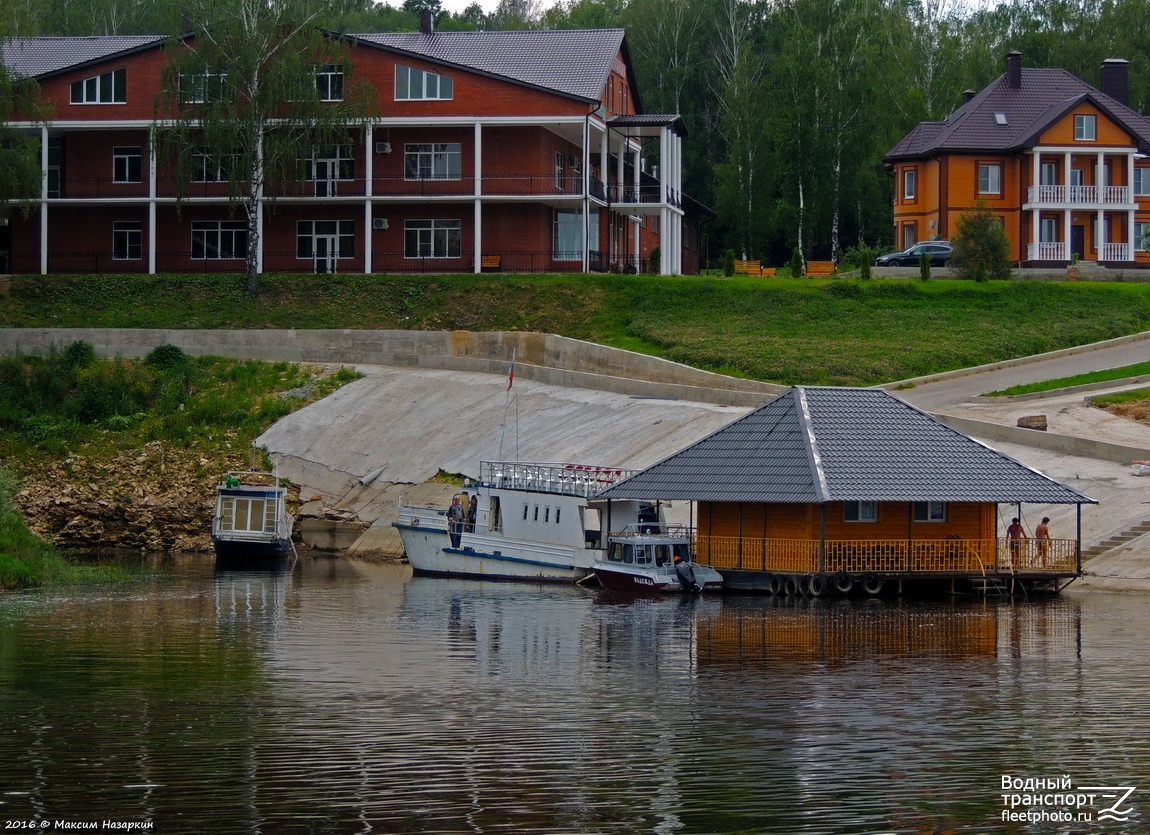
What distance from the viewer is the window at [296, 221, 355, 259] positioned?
81.6m

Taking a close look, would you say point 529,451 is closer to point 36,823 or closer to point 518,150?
point 518,150

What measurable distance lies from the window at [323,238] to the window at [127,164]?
26.5 ft

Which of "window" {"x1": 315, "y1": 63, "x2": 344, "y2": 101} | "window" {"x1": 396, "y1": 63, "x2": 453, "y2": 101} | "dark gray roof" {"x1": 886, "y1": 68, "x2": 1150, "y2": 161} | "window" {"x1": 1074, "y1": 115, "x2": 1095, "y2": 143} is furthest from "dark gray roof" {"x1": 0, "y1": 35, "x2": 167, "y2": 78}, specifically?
"window" {"x1": 1074, "y1": 115, "x2": 1095, "y2": 143}

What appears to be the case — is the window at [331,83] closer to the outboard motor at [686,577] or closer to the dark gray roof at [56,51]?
the dark gray roof at [56,51]

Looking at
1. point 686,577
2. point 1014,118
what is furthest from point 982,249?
point 686,577

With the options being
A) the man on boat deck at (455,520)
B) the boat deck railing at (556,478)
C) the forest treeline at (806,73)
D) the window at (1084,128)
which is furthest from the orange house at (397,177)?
the man on boat deck at (455,520)

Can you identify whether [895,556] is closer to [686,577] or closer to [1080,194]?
[686,577]

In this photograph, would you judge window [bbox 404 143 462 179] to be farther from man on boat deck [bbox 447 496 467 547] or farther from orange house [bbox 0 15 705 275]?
man on boat deck [bbox 447 496 467 547]

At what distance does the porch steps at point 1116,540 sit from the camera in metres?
46.4

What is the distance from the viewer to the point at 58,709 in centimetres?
2648

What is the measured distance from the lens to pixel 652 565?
152 ft

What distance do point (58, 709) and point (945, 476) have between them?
25.1 metres

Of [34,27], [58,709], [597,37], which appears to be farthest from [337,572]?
[34,27]

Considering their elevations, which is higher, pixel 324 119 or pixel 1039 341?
pixel 324 119
